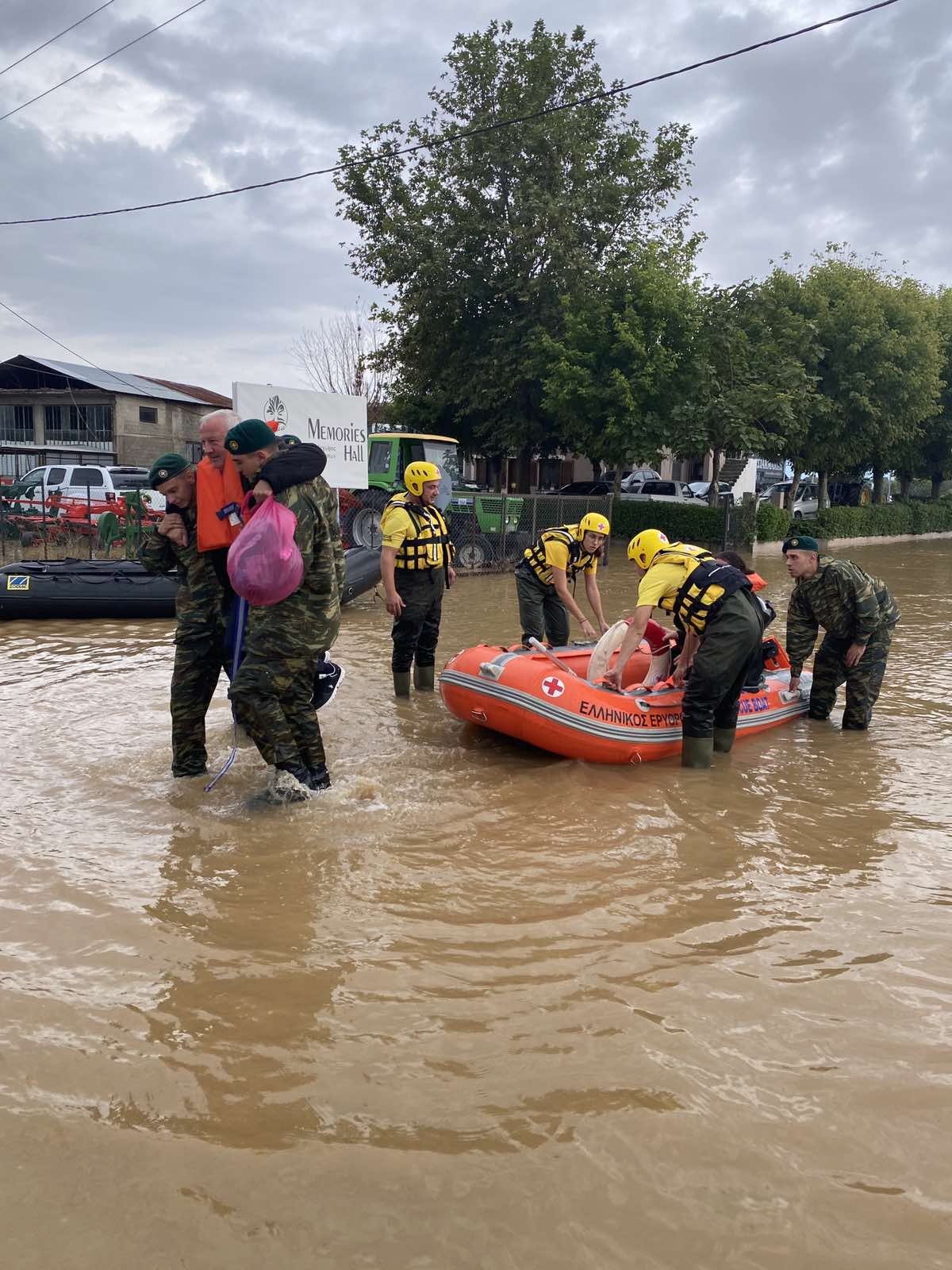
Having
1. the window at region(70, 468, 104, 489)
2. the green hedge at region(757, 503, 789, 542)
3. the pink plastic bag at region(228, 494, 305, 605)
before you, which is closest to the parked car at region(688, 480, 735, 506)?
the green hedge at region(757, 503, 789, 542)

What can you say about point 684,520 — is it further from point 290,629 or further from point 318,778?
point 290,629

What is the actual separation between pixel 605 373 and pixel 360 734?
54.5 feet

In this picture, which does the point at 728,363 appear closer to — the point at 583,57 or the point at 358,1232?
the point at 583,57

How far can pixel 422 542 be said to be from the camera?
23.1ft

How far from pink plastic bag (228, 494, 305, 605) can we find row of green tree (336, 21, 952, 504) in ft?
57.0

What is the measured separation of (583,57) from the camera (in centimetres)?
2341

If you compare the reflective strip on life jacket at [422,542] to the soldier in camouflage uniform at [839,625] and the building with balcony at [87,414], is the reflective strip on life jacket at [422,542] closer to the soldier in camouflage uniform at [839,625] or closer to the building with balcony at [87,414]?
the soldier in camouflage uniform at [839,625]

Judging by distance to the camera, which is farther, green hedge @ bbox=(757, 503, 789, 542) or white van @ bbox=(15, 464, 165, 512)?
green hedge @ bbox=(757, 503, 789, 542)

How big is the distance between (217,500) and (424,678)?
325 cm

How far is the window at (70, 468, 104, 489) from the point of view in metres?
20.7

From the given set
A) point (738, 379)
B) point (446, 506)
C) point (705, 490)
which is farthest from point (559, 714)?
point (705, 490)

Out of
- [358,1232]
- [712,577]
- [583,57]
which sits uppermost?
[583,57]

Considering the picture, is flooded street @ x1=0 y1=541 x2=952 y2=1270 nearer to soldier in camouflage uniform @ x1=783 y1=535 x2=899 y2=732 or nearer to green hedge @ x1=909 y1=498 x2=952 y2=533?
soldier in camouflage uniform @ x1=783 y1=535 x2=899 y2=732

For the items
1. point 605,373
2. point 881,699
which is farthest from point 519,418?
point 881,699
